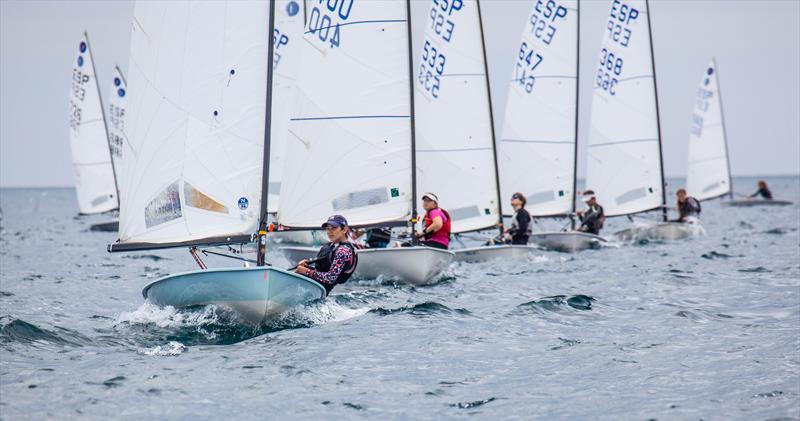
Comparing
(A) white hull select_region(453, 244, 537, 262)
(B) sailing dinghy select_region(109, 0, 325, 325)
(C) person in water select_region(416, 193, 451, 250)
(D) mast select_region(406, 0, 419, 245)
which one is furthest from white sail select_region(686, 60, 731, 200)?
(B) sailing dinghy select_region(109, 0, 325, 325)

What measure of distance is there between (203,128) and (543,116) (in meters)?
15.5

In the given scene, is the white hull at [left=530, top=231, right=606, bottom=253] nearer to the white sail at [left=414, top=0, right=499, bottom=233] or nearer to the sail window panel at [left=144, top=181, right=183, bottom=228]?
the white sail at [left=414, top=0, right=499, bottom=233]

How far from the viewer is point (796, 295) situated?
12719 mm

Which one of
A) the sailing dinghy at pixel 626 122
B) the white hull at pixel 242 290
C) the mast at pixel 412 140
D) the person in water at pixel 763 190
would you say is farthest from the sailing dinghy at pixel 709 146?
the white hull at pixel 242 290

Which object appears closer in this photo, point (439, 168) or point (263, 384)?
point (263, 384)

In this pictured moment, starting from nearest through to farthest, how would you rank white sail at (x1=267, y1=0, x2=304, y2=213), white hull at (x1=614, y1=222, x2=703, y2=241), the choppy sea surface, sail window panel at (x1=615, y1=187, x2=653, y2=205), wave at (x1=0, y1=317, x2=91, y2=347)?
the choppy sea surface → wave at (x1=0, y1=317, x2=91, y2=347) → white sail at (x1=267, y1=0, x2=304, y2=213) → white hull at (x1=614, y1=222, x2=703, y2=241) → sail window panel at (x1=615, y1=187, x2=653, y2=205)

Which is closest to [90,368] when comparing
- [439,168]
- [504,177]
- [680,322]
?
[680,322]

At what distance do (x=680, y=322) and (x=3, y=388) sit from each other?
23.5 feet

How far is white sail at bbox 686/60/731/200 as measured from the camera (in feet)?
139

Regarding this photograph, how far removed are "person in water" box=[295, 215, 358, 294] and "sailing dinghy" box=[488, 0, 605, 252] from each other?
45.9ft

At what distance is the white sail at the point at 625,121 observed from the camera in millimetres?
26109

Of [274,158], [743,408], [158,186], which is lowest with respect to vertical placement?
[743,408]

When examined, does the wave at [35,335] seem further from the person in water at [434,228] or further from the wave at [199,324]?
the person in water at [434,228]

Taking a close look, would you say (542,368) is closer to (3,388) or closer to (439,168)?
(3,388)
